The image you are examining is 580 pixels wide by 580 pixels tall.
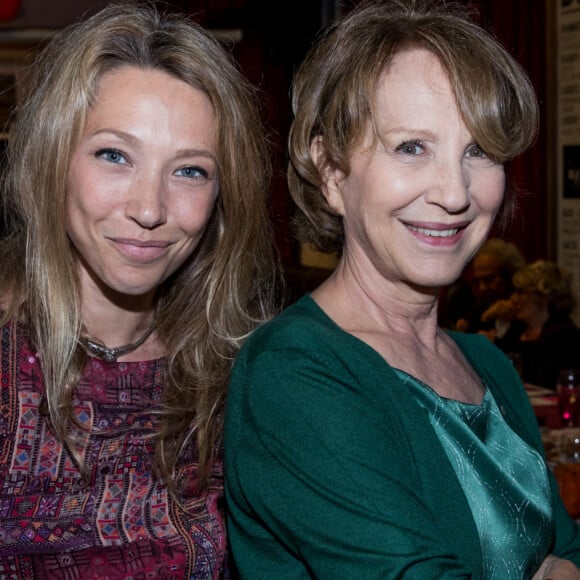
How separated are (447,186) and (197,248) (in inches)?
29.7

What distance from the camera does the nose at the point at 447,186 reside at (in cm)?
142

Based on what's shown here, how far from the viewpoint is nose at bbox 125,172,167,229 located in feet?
5.57

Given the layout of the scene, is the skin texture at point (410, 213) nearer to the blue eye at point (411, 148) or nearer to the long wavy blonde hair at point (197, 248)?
the blue eye at point (411, 148)

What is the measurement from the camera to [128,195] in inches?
67.1

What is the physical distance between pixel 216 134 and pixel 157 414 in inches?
22.0

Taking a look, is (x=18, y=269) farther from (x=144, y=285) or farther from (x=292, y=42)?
(x=292, y=42)

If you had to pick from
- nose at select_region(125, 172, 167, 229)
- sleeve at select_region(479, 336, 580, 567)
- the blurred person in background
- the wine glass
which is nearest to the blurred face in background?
the blurred person in background

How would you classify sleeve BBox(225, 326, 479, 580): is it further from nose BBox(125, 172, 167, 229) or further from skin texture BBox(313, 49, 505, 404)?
nose BBox(125, 172, 167, 229)

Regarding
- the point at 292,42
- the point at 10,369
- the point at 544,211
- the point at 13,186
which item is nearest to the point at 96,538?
the point at 10,369

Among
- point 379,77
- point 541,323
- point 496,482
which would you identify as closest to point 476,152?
point 379,77

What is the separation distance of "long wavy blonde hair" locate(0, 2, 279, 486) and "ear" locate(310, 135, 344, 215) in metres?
0.31

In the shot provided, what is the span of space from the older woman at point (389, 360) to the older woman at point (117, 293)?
0.26m

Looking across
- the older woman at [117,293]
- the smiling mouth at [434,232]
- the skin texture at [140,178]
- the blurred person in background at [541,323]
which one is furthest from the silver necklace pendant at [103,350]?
the blurred person in background at [541,323]

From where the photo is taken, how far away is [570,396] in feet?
11.7
